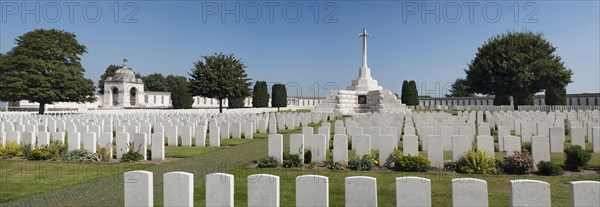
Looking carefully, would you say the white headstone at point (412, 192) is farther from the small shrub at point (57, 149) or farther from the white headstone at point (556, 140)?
the small shrub at point (57, 149)

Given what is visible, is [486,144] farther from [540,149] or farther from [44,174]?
[44,174]

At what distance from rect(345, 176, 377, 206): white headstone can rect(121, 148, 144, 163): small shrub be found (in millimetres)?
7529

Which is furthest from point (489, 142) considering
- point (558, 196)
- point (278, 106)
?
point (278, 106)

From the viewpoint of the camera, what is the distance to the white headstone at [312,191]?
4195 mm

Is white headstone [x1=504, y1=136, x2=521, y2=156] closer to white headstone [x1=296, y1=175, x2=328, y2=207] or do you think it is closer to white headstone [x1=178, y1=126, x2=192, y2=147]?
white headstone [x1=296, y1=175, x2=328, y2=207]

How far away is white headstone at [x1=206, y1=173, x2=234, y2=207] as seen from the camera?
4109mm


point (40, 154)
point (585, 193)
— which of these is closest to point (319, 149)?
point (585, 193)

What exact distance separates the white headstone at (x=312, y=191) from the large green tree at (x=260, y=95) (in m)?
50.9

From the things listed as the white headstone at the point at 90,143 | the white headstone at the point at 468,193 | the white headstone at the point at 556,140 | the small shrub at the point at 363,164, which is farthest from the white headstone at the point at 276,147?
the white headstone at the point at 556,140

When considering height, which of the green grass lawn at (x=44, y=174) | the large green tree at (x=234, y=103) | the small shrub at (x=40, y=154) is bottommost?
the green grass lawn at (x=44, y=174)

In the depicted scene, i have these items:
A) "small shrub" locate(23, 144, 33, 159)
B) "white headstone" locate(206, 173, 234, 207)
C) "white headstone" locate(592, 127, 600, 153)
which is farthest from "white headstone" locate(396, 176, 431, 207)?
"small shrub" locate(23, 144, 33, 159)

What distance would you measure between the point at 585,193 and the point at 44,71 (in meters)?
37.6

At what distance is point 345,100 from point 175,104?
2869 centimetres

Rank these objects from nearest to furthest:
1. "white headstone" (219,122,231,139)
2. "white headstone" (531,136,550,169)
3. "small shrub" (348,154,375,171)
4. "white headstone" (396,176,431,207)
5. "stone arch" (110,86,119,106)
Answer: "white headstone" (396,176,431,207) < "white headstone" (531,136,550,169) < "small shrub" (348,154,375,171) < "white headstone" (219,122,231,139) < "stone arch" (110,86,119,106)
